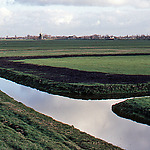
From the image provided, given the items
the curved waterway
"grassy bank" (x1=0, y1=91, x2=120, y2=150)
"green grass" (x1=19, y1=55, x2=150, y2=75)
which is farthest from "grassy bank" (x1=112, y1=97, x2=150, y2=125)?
"green grass" (x1=19, y1=55, x2=150, y2=75)

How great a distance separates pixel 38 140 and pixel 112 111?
9.13 meters

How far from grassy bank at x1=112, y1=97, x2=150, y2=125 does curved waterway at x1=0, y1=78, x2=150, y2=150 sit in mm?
532

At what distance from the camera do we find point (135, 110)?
19.8m

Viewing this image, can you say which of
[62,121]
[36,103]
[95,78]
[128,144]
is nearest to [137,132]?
[128,144]

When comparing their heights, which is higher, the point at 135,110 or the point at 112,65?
the point at 112,65

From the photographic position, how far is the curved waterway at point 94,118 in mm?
15452

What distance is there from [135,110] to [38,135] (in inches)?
326

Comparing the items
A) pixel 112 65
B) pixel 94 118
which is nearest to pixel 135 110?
pixel 94 118

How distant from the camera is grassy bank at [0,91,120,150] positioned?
12.5 m

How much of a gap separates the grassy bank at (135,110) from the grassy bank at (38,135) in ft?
15.4

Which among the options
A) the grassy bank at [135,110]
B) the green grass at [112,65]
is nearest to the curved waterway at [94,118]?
the grassy bank at [135,110]

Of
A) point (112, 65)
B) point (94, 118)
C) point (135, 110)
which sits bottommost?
point (94, 118)

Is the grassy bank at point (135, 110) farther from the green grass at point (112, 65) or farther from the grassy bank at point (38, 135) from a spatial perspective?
the green grass at point (112, 65)

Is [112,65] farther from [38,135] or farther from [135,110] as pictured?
[38,135]
